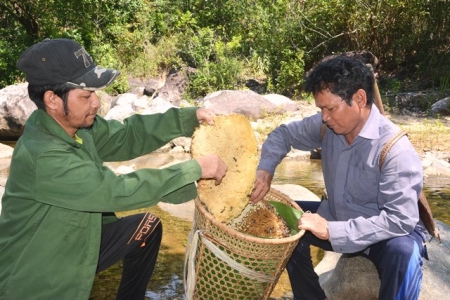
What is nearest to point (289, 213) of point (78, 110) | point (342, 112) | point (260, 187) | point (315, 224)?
point (260, 187)

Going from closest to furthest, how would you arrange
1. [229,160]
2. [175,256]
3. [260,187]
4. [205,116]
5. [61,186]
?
[61,186], [229,160], [205,116], [260,187], [175,256]

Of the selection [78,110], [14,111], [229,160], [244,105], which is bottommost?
[244,105]

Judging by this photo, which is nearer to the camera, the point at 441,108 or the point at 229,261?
the point at 229,261

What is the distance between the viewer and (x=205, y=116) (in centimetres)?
281

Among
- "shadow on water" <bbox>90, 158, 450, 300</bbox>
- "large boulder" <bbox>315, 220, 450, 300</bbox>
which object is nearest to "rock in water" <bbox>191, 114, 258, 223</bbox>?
"large boulder" <bbox>315, 220, 450, 300</bbox>

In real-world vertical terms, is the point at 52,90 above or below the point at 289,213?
above

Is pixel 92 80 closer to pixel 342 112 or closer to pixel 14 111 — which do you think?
pixel 342 112

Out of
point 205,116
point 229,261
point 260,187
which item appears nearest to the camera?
point 229,261

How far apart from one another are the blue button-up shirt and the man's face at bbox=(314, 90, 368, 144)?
0.18ft

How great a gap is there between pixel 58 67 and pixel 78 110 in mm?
204

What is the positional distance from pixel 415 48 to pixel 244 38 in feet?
15.6

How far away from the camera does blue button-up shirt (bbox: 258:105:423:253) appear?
8.34 ft

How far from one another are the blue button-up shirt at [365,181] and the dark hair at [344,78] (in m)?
0.18

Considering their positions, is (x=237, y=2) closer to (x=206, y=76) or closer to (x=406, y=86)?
(x=206, y=76)
